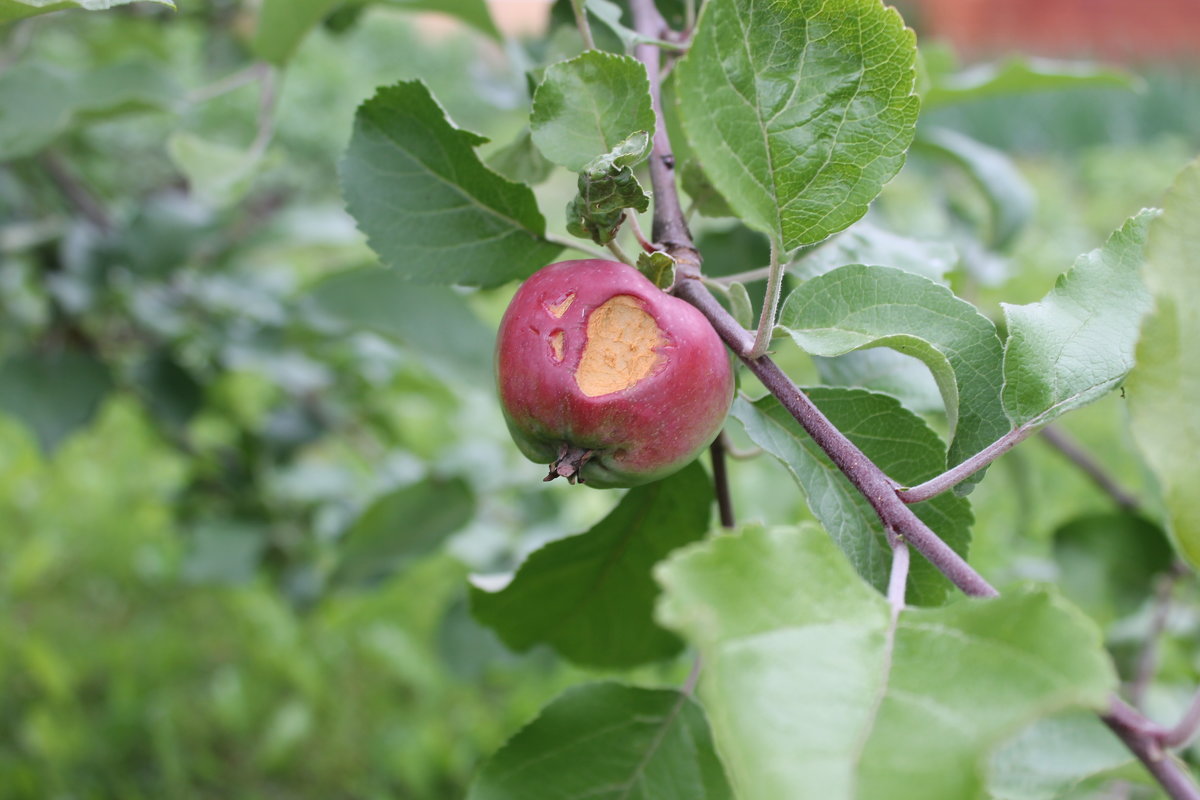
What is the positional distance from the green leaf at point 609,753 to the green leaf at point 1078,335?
8.4 inches

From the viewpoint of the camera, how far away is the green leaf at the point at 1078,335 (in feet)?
1.29

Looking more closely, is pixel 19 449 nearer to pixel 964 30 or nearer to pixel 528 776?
pixel 528 776

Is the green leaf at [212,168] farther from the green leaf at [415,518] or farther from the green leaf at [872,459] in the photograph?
the green leaf at [872,459]

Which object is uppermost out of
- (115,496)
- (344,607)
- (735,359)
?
(735,359)

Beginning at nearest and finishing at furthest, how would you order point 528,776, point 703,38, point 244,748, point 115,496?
1. point 703,38
2. point 528,776
3. point 244,748
4. point 115,496

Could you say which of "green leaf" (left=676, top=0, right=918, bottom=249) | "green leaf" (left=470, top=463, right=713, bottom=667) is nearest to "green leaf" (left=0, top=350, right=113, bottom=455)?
"green leaf" (left=470, top=463, right=713, bottom=667)

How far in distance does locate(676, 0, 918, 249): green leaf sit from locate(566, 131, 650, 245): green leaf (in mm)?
24

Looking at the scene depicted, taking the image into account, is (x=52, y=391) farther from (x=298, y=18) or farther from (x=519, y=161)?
(x=519, y=161)

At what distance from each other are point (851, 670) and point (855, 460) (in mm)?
92

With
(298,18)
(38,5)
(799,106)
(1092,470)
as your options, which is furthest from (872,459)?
(1092,470)

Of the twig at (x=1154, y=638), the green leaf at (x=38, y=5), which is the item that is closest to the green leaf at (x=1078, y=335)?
the green leaf at (x=38, y=5)

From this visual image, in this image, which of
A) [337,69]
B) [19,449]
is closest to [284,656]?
[19,449]

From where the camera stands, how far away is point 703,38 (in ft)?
1.13

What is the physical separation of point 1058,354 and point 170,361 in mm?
987
